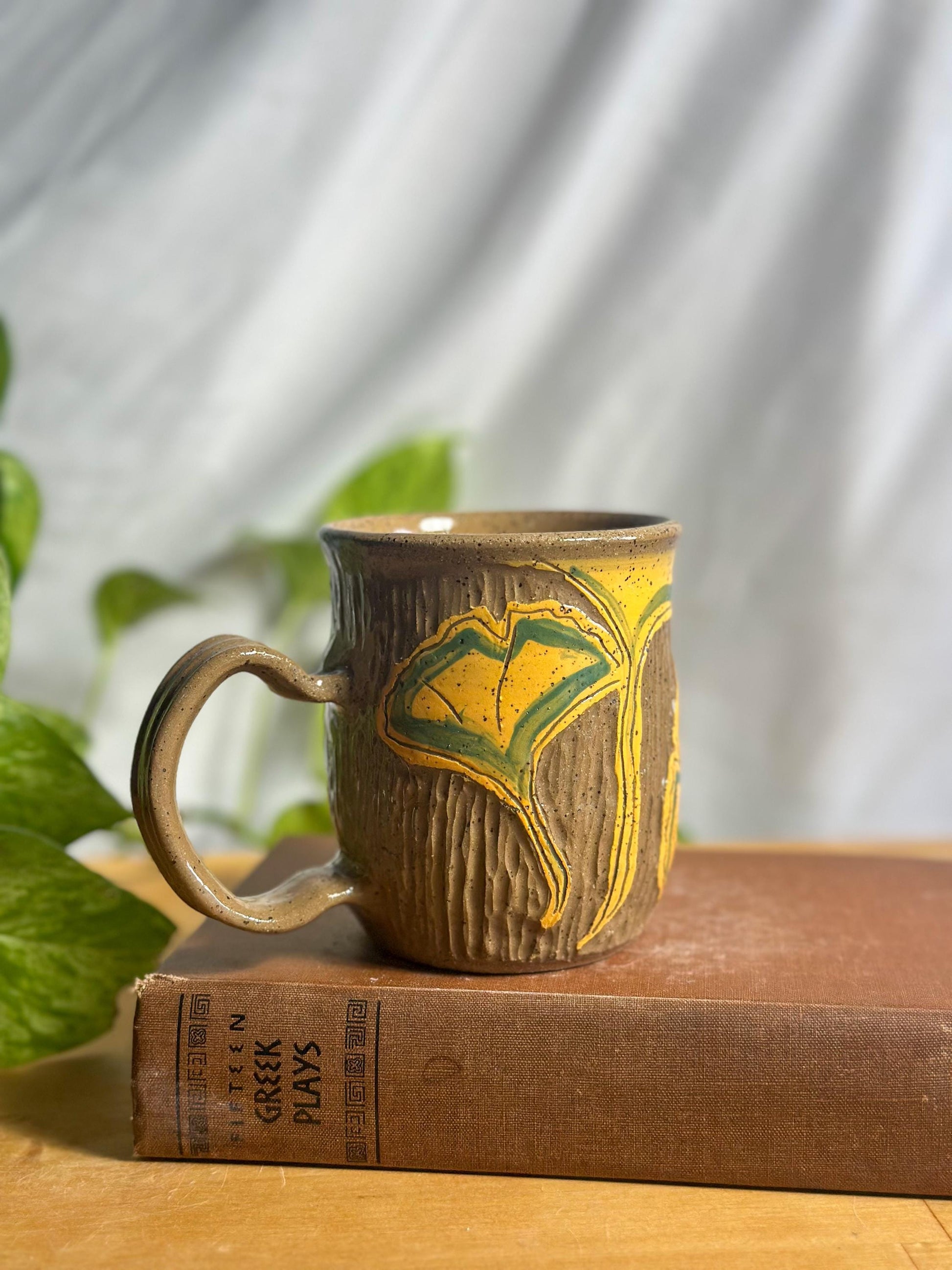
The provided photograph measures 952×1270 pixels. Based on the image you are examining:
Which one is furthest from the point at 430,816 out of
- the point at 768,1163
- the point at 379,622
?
the point at 768,1163

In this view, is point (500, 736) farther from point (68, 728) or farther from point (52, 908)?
point (68, 728)

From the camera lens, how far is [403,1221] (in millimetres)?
465

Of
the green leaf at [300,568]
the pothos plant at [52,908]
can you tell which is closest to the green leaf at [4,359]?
the green leaf at [300,568]

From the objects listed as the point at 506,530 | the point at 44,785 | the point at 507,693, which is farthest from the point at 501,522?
the point at 44,785

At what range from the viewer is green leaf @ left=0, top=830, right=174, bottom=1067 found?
1.80 feet

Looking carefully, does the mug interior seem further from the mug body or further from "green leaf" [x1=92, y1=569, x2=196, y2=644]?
"green leaf" [x1=92, y1=569, x2=196, y2=644]

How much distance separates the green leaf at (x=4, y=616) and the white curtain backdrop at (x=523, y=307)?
40 cm

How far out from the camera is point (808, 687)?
3.28ft

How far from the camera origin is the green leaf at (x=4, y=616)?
557 millimetres

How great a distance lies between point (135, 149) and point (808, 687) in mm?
660

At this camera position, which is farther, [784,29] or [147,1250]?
[784,29]

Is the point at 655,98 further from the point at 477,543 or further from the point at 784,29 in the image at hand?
the point at 477,543

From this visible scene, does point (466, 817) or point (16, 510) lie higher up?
point (16, 510)

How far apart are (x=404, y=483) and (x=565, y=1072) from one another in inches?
21.1
